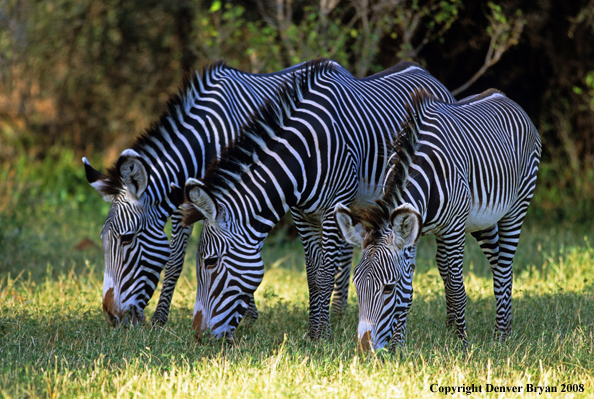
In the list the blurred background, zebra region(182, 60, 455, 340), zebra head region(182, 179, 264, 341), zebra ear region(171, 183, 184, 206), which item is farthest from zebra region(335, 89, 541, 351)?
the blurred background

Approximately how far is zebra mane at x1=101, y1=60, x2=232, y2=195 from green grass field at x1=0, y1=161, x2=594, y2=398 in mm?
1277

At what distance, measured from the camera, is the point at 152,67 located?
45.5 ft

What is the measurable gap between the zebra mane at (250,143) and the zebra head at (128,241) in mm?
716

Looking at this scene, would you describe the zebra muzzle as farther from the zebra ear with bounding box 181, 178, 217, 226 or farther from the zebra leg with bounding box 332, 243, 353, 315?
the zebra leg with bounding box 332, 243, 353, 315

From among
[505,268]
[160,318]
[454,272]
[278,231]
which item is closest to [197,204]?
[160,318]

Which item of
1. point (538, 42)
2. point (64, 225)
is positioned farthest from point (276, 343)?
point (538, 42)

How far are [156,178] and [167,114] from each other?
2.19 ft

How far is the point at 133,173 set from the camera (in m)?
5.05

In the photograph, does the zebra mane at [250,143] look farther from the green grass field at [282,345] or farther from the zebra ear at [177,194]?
the green grass field at [282,345]

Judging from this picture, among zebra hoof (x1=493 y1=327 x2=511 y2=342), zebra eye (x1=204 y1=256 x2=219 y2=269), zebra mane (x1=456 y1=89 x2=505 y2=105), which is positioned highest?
zebra mane (x1=456 y1=89 x2=505 y2=105)

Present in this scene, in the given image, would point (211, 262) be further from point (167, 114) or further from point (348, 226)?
point (167, 114)

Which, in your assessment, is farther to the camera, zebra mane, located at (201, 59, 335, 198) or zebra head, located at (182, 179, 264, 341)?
zebra mane, located at (201, 59, 335, 198)

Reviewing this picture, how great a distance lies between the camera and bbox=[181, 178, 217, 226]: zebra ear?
14.6 feet

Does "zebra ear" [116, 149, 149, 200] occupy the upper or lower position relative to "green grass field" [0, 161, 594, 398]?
upper
